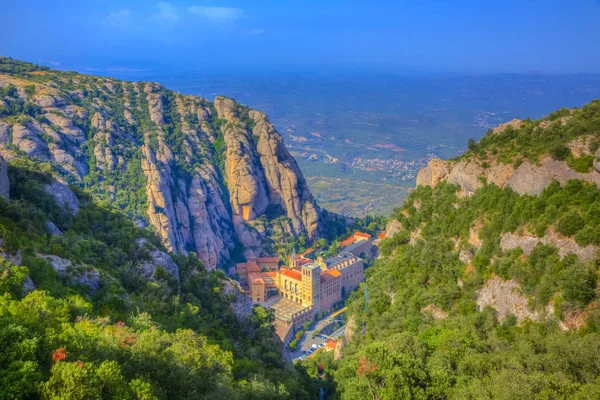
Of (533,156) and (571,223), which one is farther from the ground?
(533,156)

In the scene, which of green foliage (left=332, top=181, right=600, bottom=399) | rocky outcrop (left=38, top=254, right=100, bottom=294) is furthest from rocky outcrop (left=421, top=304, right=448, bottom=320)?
rocky outcrop (left=38, top=254, right=100, bottom=294)

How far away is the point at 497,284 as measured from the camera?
923 inches

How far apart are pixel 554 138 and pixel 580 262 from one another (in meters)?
9.36

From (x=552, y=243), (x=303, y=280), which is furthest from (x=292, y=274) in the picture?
(x=552, y=243)

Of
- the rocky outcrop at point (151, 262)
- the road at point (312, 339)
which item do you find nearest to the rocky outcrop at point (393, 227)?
the rocky outcrop at point (151, 262)

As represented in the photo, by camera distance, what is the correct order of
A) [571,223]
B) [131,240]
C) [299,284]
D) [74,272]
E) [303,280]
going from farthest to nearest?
[299,284], [303,280], [131,240], [74,272], [571,223]

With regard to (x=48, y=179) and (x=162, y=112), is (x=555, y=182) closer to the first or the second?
(x=48, y=179)

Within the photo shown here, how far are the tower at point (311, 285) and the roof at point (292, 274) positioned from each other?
5.38ft

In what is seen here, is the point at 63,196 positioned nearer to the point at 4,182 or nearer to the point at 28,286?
the point at 4,182

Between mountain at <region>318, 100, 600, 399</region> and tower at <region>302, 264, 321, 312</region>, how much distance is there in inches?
1026

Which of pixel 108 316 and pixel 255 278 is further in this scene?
pixel 255 278

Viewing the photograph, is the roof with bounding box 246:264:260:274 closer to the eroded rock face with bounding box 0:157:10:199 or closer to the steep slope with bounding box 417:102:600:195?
the steep slope with bounding box 417:102:600:195

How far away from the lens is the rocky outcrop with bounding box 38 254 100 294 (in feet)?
68.0

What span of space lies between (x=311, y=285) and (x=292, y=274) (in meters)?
4.27
